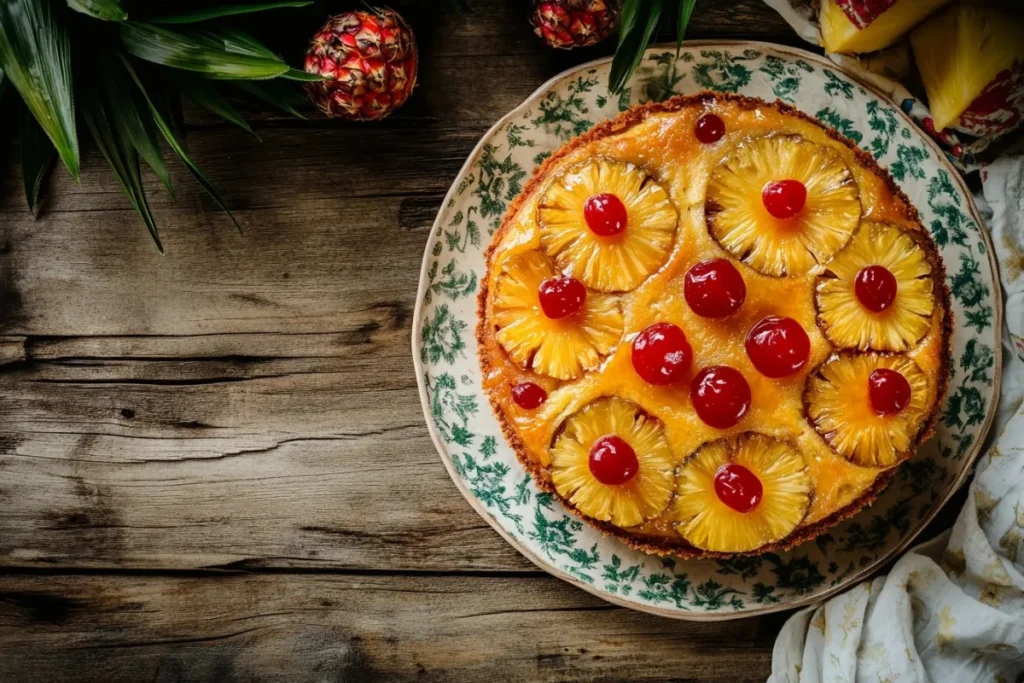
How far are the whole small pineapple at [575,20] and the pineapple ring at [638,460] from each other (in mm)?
1090

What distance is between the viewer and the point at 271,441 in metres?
2.68

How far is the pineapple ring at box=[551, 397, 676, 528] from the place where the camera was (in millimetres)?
2113

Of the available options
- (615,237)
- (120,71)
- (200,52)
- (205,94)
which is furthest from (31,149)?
(615,237)

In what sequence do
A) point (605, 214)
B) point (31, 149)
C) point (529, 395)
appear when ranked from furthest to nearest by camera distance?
point (31, 149)
point (529, 395)
point (605, 214)

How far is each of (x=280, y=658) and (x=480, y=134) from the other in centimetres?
191

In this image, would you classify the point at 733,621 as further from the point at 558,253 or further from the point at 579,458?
the point at 558,253

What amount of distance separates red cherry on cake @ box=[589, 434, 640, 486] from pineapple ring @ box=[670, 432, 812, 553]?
6.1 inches

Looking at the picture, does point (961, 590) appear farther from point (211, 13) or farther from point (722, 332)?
point (211, 13)

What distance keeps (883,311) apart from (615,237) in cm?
74

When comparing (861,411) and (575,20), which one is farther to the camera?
(575,20)

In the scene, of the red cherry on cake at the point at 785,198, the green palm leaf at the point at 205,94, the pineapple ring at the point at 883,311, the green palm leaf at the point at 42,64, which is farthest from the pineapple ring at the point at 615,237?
the green palm leaf at the point at 42,64

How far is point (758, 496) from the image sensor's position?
80.2 inches

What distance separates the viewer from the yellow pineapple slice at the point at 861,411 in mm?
2088

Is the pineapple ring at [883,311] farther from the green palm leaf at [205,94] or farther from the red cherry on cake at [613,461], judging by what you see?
the green palm leaf at [205,94]
